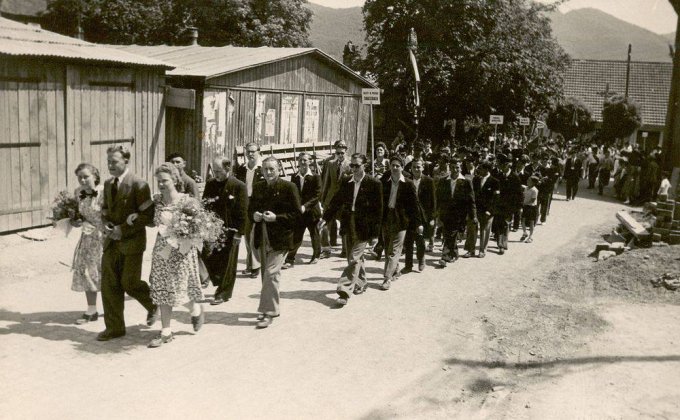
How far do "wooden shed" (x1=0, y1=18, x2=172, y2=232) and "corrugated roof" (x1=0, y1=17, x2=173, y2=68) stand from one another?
0.06 feet

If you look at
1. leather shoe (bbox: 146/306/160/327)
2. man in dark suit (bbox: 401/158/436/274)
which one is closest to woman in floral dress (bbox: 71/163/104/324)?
leather shoe (bbox: 146/306/160/327)

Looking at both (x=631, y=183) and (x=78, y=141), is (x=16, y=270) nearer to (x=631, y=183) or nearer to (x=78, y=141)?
Result: (x=78, y=141)

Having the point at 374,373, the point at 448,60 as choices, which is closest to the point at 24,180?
the point at 374,373

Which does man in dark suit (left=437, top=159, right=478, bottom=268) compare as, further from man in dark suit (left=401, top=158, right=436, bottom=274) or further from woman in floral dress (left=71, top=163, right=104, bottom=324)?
woman in floral dress (left=71, top=163, right=104, bottom=324)

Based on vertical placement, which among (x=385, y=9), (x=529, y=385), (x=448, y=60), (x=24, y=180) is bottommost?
(x=529, y=385)

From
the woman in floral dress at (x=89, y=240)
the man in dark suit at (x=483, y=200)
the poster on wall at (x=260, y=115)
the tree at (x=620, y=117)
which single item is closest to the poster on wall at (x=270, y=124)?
the poster on wall at (x=260, y=115)

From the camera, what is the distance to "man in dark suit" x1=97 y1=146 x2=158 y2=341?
6.81 m

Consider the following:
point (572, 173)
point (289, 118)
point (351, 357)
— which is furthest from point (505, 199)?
point (572, 173)

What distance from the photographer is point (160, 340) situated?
6824 mm

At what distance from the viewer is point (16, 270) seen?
31.1 ft

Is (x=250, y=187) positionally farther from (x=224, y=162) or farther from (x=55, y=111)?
(x=55, y=111)

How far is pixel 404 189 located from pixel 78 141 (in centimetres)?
628

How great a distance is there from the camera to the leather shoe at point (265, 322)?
7.59 meters

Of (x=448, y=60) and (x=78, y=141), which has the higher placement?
(x=448, y=60)
